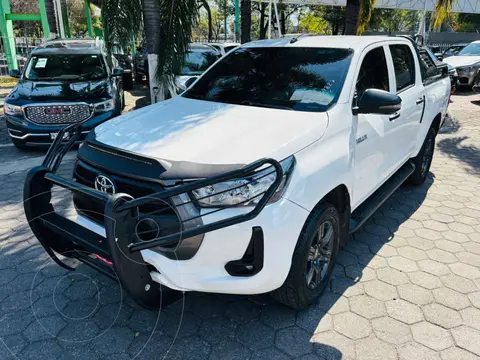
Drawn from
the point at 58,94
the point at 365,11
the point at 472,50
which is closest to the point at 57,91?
the point at 58,94

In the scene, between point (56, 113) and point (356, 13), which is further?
point (356, 13)

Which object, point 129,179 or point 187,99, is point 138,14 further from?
Answer: point 129,179

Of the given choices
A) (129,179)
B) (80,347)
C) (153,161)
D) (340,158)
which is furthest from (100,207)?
(340,158)

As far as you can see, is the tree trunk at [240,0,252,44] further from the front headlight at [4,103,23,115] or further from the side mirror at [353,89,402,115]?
the side mirror at [353,89,402,115]

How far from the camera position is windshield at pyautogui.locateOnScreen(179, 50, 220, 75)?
380 inches

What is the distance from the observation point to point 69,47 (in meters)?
8.12

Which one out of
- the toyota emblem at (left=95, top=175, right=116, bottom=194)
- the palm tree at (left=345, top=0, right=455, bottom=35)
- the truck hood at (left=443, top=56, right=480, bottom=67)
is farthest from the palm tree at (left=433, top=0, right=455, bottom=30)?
the toyota emblem at (left=95, top=175, right=116, bottom=194)

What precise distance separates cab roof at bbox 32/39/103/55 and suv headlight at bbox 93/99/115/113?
1749 millimetres

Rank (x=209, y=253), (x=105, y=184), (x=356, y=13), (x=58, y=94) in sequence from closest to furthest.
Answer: (x=209, y=253)
(x=105, y=184)
(x=58, y=94)
(x=356, y=13)

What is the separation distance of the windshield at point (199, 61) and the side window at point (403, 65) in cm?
596

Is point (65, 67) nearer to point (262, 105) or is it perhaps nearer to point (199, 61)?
point (199, 61)

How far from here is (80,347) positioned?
257 centimetres

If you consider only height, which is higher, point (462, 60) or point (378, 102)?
point (378, 102)

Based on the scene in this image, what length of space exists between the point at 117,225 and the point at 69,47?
7.38 meters
